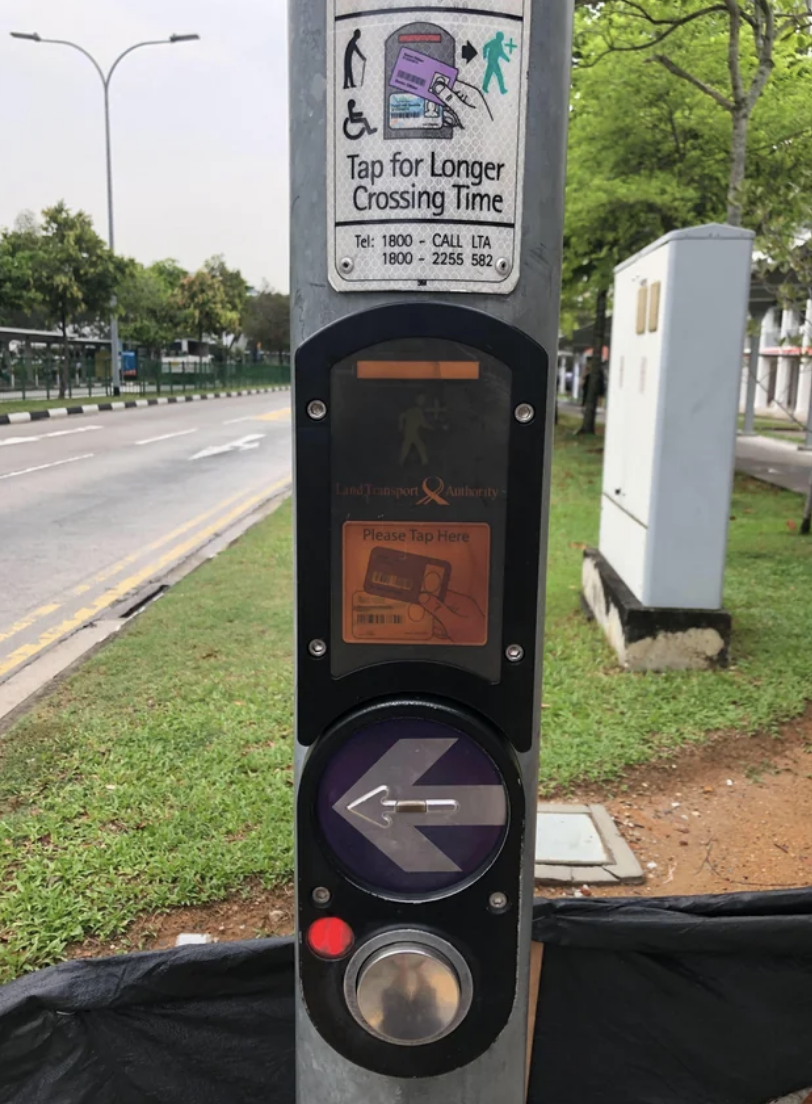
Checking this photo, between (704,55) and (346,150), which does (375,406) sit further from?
(704,55)

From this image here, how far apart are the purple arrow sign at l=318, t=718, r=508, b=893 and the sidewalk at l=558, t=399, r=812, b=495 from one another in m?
10.9

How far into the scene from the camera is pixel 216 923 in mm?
2705

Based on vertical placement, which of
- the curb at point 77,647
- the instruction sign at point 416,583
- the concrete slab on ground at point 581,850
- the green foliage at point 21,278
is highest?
the green foliage at point 21,278

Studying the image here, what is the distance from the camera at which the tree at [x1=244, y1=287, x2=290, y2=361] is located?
6812 cm

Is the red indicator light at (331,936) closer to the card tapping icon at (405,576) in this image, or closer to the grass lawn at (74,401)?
the card tapping icon at (405,576)

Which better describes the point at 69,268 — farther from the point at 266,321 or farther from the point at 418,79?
the point at 266,321

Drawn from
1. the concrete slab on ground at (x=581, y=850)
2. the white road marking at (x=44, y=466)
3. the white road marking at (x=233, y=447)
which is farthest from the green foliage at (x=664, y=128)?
the concrete slab on ground at (x=581, y=850)

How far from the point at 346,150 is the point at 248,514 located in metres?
9.09

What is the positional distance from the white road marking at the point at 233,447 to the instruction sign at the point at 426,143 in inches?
568

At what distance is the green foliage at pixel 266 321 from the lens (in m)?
68.1

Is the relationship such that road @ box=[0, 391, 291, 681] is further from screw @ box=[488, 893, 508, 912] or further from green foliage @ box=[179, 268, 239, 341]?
green foliage @ box=[179, 268, 239, 341]

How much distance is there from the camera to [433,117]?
1.25 meters

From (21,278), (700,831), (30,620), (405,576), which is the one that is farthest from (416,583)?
(21,278)

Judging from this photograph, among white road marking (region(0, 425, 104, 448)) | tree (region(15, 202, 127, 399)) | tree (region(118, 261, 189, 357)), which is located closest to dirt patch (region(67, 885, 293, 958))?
white road marking (region(0, 425, 104, 448))
